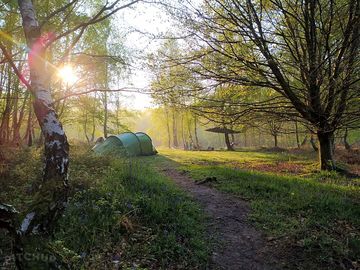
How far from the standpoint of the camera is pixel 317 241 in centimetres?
539

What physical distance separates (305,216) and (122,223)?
4.17 metres

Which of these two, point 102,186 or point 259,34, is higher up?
point 259,34

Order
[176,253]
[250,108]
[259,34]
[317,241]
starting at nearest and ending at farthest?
[176,253]
[317,241]
[259,34]
[250,108]

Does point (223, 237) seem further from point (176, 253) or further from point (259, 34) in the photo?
point (259, 34)

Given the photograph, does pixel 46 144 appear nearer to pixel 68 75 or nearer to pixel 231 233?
pixel 231 233

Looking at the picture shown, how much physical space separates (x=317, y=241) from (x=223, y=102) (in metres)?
4.71

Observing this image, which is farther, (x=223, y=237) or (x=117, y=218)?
(x=223, y=237)

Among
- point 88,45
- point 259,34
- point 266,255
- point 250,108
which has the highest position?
point 88,45

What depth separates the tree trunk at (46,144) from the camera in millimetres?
4558

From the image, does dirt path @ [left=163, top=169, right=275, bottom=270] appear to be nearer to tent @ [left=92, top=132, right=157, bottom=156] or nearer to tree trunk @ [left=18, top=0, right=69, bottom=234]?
tree trunk @ [left=18, top=0, right=69, bottom=234]

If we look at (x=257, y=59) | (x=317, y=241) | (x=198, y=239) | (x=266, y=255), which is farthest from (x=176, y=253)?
(x=257, y=59)

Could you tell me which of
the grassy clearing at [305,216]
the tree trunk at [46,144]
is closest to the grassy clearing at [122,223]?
the tree trunk at [46,144]

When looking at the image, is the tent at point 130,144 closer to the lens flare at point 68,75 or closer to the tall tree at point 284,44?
the lens flare at point 68,75

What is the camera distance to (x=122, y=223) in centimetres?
535
